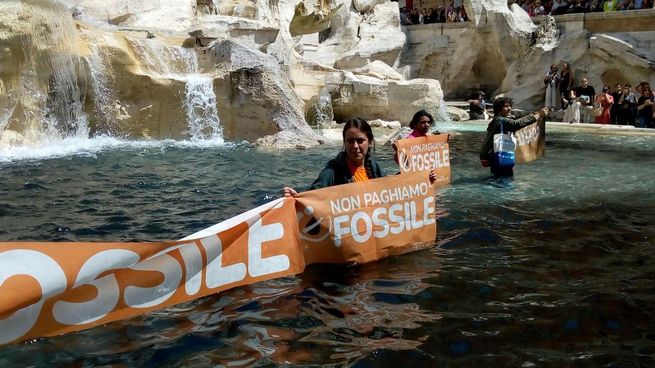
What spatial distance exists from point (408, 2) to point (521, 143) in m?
26.4

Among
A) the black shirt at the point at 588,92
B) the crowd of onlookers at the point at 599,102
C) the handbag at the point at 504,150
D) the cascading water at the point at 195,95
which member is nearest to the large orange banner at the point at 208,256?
the handbag at the point at 504,150

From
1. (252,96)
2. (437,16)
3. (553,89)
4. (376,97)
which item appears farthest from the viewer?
(437,16)

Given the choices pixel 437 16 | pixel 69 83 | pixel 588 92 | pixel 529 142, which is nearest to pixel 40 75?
pixel 69 83

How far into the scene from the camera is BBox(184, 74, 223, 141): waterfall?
43.0 ft

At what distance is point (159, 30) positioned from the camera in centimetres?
1504

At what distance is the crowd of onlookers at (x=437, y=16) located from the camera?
1088 inches

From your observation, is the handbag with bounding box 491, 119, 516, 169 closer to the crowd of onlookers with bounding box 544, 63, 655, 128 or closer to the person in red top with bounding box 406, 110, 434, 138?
the person in red top with bounding box 406, 110, 434, 138

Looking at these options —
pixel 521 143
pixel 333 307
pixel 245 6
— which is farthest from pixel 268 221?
pixel 245 6

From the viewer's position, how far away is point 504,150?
7.62 m

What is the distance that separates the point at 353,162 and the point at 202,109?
933 cm

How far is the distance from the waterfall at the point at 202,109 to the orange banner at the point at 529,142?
700 centimetres

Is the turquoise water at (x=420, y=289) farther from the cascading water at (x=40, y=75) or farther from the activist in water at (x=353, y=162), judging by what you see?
the cascading water at (x=40, y=75)

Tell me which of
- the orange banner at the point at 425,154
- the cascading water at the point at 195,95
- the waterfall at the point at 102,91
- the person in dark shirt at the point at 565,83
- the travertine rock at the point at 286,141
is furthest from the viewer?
the person in dark shirt at the point at 565,83

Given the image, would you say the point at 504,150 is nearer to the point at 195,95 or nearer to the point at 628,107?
the point at 195,95
